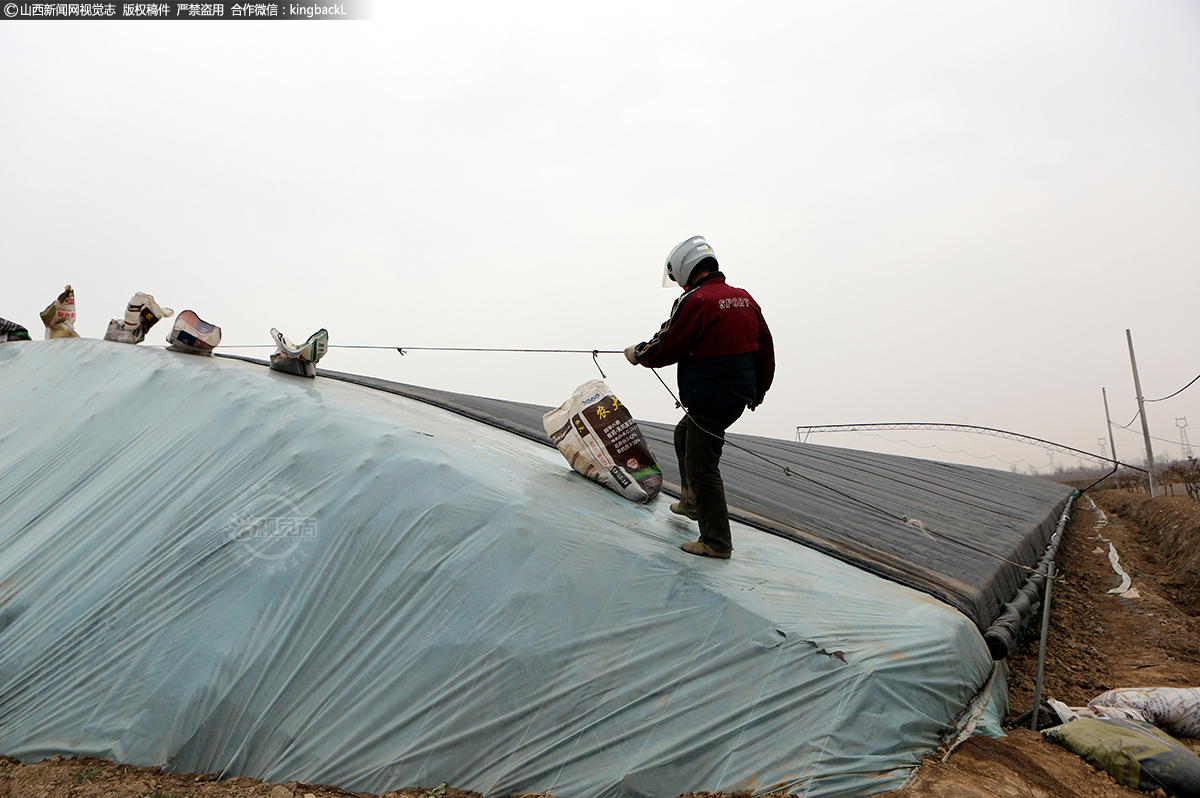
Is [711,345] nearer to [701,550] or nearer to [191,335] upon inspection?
[701,550]

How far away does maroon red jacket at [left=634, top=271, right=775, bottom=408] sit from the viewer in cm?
280

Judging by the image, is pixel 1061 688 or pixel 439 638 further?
pixel 1061 688

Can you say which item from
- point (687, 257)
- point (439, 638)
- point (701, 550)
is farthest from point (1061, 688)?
point (439, 638)

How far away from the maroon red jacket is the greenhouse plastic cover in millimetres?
699

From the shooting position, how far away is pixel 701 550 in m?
2.82

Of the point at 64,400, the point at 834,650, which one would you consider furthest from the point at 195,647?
the point at 64,400

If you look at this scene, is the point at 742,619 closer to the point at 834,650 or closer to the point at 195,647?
the point at 834,650

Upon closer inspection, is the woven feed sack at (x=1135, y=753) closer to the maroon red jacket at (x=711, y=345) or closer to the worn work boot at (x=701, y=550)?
the worn work boot at (x=701, y=550)

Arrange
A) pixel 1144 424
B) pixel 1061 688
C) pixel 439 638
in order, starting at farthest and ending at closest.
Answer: pixel 1144 424 → pixel 1061 688 → pixel 439 638

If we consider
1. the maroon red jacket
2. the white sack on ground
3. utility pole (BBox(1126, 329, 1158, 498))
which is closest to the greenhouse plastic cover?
the maroon red jacket

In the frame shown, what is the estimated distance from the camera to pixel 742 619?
2.44m

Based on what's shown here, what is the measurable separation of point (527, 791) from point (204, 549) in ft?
5.52

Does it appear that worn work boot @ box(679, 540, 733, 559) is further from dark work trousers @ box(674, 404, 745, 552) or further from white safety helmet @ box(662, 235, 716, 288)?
white safety helmet @ box(662, 235, 716, 288)

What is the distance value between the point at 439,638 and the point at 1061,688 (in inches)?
144
